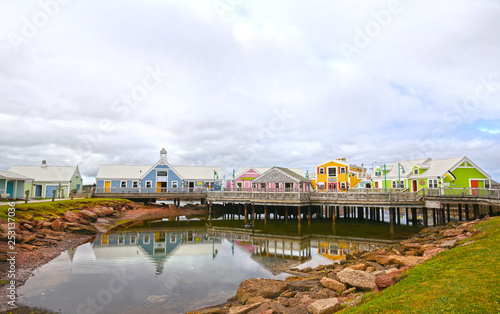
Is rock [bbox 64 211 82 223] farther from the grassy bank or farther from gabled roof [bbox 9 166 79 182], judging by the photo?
gabled roof [bbox 9 166 79 182]

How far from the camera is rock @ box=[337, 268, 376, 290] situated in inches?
428

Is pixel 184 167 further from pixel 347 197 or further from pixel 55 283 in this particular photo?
pixel 55 283

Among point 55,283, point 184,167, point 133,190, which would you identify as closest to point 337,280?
point 55,283

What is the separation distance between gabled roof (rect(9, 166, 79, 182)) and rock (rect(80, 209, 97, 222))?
2340 cm

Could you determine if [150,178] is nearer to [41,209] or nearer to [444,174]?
[41,209]

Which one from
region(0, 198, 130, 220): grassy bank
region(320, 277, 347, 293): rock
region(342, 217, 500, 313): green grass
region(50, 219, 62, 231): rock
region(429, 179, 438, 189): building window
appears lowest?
region(320, 277, 347, 293): rock

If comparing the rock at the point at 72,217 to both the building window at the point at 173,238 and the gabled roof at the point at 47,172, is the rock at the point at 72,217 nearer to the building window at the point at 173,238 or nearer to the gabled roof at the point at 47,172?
the building window at the point at 173,238

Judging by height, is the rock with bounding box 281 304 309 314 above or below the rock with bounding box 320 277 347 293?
below

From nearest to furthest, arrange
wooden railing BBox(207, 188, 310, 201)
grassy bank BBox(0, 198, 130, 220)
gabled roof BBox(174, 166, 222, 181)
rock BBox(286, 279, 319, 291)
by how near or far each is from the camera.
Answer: rock BBox(286, 279, 319, 291) → grassy bank BBox(0, 198, 130, 220) → wooden railing BBox(207, 188, 310, 201) → gabled roof BBox(174, 166, 222, 181)

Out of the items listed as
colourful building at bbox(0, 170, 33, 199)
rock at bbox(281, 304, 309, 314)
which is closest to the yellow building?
rock at bbox(281, 304, 309, 314)

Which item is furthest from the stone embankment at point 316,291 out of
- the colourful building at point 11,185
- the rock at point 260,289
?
the colourful building at point 11,185

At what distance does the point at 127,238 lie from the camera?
A: 2817 cm

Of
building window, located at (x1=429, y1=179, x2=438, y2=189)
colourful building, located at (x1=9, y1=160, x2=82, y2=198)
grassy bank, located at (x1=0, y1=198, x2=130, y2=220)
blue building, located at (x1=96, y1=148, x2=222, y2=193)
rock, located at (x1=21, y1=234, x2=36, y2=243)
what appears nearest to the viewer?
rock, located at (x1=21, y1=234, x2=36, y2=243)

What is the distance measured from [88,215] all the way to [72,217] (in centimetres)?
291
